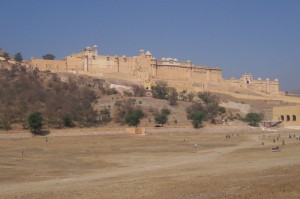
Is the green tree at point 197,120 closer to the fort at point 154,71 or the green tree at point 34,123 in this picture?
the green tree at point 34,123

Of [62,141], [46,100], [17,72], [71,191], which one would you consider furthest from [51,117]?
[71,191]

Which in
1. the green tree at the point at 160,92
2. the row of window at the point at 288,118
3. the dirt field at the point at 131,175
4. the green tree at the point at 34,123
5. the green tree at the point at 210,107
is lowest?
the dirt field at the point at 131,175

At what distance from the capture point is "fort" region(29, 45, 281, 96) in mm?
68250

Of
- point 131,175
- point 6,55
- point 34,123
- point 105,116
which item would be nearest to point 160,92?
point 105,116

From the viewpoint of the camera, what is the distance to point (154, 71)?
251 feet

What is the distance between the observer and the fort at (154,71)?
6825cm

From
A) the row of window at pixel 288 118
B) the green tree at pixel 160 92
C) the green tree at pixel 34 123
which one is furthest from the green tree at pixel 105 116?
the row of window at pixel 288 118

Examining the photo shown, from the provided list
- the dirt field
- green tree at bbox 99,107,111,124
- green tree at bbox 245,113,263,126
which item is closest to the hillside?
green tree at bbox 99,107,111,124

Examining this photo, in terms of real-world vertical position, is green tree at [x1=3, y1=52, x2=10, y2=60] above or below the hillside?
above

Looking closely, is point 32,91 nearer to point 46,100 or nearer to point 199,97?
point 46,100

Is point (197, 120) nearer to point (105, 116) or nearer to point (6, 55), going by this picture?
point (105, 116)

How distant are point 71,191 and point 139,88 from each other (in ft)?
173

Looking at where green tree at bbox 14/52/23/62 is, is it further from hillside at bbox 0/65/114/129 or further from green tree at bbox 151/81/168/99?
green tree at bbox 151/81/168/99

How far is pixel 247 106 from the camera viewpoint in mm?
66812
